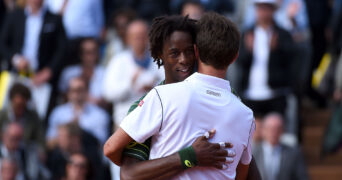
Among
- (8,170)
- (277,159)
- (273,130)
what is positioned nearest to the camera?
(273,130)

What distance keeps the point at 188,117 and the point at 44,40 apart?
6.71 meters

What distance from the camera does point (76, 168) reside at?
9.12m

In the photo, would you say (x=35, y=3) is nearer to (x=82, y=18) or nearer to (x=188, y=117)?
(x=82, y=18)

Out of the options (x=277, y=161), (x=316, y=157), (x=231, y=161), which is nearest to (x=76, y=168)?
(x=277, y=161)

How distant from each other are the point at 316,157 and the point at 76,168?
2674mm

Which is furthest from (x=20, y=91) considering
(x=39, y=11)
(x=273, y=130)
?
(x=273, y=130)

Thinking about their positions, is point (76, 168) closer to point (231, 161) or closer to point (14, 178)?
point (14, 178)

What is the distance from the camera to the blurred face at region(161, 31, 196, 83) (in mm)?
4340

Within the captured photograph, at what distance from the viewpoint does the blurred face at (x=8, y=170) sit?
967 cm

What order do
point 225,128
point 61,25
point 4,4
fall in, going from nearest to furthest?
point 225,128 → point 61,25 → point 4,4

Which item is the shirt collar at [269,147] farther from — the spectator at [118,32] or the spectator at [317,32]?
the spectator at [118,32]

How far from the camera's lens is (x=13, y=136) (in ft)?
32.6

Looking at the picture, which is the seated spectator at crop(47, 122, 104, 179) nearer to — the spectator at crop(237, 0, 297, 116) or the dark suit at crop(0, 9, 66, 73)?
the dark suit at crop(0, 9, 66, 73)

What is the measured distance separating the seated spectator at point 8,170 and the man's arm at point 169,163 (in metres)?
5.62
